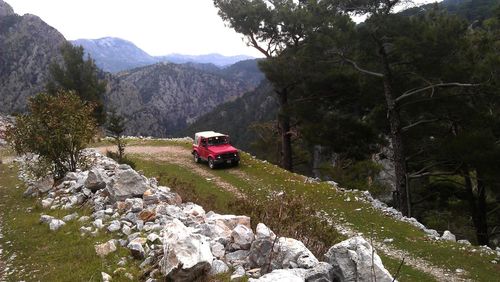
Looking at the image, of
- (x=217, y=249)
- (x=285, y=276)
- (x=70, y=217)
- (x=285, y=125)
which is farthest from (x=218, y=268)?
(x=285, y=125)

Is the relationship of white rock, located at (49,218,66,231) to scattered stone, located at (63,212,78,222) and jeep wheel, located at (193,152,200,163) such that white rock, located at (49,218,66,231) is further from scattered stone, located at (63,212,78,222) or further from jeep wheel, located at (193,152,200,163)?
jeep wheel, located at (193,152,200,163)

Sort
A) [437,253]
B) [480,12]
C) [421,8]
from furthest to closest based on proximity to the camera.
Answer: [480,12] → [421,8] → [437,253]

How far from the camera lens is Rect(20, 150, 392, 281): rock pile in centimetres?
716

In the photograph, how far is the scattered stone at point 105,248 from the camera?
375 inches

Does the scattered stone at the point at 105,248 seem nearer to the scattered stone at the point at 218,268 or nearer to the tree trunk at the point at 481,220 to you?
the scattered stone at the point at 218,268

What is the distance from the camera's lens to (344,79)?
27672mm

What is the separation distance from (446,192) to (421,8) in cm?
1395

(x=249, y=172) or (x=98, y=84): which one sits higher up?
(x=98, y=84)

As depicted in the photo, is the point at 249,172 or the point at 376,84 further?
the point at 249,172

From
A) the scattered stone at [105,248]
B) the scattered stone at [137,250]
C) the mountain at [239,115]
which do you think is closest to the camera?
the scattered stone at [137,250]

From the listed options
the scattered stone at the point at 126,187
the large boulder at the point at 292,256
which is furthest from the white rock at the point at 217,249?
the scattered stone at the point at 126,187

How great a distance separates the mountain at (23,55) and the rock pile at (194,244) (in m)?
94.9

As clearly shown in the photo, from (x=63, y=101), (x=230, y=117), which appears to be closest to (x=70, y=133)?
(x=63, y=101)

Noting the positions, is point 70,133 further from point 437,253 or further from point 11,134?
point 437,253
